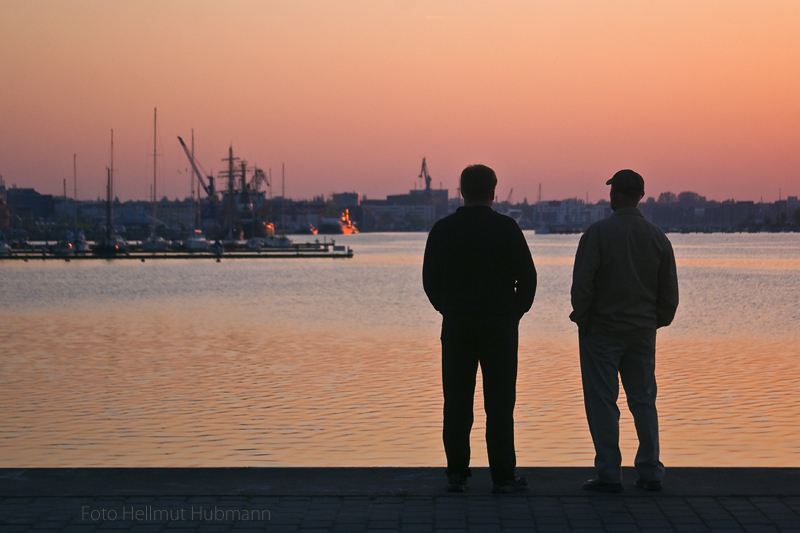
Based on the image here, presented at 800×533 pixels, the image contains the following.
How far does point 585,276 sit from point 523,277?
0.37m

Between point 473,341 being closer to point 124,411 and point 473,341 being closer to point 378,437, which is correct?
point 378,437

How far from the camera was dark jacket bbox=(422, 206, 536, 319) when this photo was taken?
20.6ft

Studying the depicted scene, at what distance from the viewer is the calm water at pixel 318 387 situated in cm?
Result: 1149

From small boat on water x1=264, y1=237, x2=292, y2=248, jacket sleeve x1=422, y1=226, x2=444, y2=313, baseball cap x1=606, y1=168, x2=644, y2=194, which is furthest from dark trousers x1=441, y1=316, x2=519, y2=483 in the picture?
small boat on water x1=264, y1=237, x2=292, y2=248

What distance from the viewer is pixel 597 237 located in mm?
6289

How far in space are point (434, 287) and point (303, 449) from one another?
18.1ft
